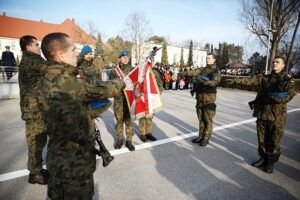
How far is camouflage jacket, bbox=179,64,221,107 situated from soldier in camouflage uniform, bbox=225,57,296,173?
2.57 feet

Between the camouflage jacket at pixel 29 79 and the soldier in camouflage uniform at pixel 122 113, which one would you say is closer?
the camouflage jacket at pixel 29 79

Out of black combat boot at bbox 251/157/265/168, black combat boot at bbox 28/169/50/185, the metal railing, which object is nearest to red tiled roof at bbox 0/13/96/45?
the metal railing

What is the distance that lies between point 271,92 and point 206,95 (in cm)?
145

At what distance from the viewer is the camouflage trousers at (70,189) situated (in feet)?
5.86

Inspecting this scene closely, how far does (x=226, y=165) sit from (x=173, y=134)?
6.72 ft

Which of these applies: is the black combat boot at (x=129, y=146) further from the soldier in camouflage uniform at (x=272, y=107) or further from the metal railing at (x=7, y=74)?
the metal railing at (x=7, y=74)

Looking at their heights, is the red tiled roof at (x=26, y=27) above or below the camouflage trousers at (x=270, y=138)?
above

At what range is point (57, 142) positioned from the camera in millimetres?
1738

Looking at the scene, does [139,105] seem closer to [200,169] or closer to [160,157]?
[160,157]

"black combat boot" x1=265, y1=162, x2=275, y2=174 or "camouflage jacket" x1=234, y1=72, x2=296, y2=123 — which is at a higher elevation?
"camouflage jacket" x1=234, y1=72, x2=296, y2=123

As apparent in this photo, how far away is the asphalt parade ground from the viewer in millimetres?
2945

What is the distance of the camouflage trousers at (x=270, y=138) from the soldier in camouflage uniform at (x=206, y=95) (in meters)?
1.21

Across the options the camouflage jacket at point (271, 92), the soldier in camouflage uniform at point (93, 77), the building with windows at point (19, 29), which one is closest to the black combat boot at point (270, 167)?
the camouflage jacket at point (271, 92)

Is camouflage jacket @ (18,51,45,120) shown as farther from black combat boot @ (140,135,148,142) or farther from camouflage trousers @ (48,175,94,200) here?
black combat boot @ (140,135,148,142)
